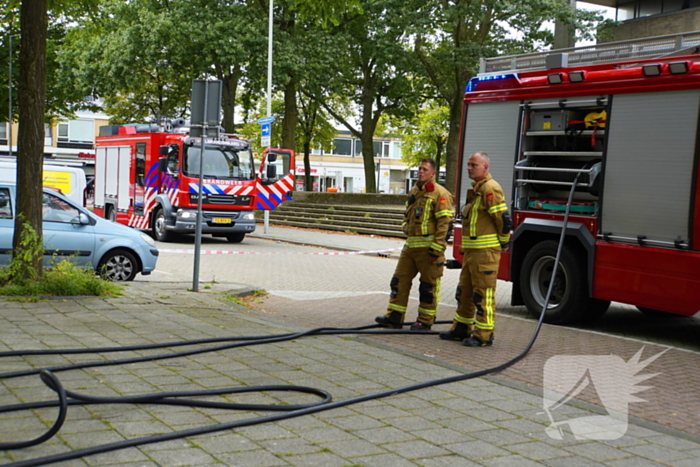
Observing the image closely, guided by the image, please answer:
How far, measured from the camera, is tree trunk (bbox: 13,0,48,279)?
332 inches

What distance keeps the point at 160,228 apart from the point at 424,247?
13.3 m

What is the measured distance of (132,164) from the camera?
830 inches

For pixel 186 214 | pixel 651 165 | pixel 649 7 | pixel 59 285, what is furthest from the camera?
pixel 649 7

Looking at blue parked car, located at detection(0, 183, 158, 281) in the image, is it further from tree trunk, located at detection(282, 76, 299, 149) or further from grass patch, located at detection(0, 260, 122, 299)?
tree trunk, located at detection(282, 76, 299, 149)

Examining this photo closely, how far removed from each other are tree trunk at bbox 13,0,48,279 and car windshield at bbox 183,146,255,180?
10.9 metres

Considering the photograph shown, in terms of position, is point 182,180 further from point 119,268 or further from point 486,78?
point 486,78

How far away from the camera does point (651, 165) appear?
8297 mm

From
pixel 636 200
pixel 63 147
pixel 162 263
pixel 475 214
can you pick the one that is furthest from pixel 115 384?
pixel 63 147

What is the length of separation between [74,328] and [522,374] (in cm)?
383

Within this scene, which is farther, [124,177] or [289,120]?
[289,120]

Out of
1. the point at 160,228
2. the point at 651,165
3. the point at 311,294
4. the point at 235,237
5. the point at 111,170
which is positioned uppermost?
the point at 651,165

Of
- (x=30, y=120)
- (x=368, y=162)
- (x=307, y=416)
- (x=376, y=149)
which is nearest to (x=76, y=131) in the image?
(x=376, y=149)

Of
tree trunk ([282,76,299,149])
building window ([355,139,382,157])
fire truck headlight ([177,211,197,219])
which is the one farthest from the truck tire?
building window ([355,139,382,157])

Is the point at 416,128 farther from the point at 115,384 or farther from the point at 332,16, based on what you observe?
the point at 115,384
